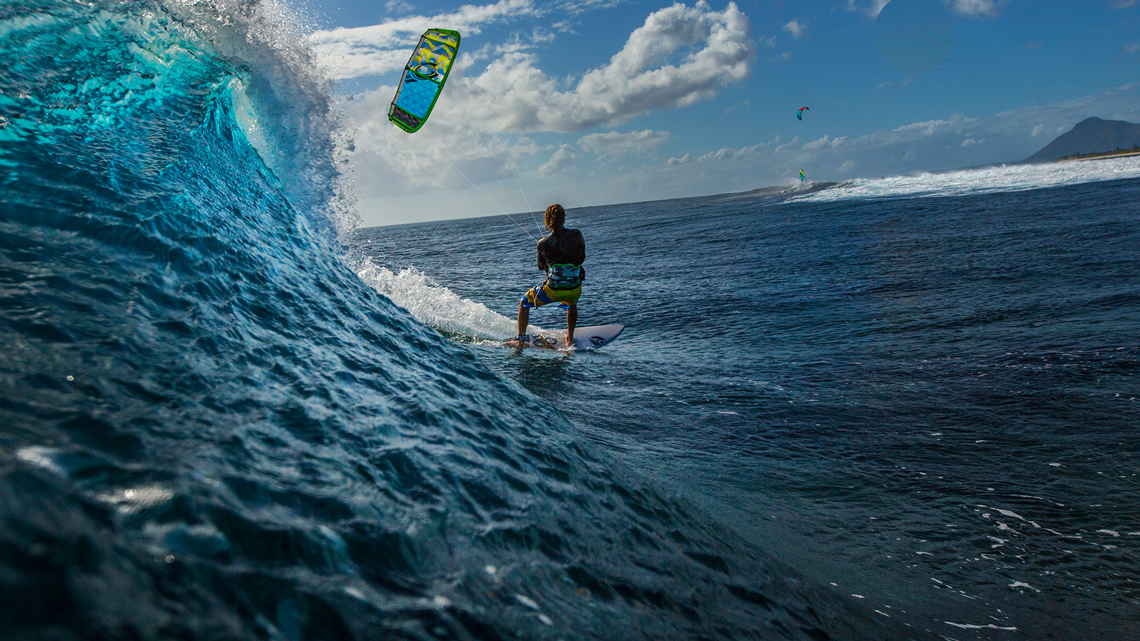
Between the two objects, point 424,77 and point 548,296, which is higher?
point 424,77

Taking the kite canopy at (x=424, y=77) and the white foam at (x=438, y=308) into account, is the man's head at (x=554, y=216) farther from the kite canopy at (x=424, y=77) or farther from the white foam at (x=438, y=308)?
the kite canopy at (x=424, y=77)

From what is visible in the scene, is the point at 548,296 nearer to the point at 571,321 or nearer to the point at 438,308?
the point at 571,321

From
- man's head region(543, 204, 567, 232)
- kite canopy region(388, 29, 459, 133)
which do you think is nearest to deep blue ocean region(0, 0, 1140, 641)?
man's head region(543, 204, 567, 232)

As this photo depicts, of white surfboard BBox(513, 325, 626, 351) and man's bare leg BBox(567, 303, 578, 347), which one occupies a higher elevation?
man's bare leg BBox(567, 303, 578, 347)

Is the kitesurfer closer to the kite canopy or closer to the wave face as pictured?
the kite canopy

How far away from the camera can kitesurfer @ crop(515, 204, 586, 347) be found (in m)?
8.60

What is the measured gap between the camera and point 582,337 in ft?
30.6

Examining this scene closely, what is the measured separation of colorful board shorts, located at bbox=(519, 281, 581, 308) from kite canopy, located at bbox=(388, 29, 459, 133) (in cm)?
379

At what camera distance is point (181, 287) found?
2.70 m

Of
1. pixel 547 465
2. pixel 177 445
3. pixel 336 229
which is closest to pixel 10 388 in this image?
pixel 177 445

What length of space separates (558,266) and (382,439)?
20.9 feet

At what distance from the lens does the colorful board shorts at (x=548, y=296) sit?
882cm

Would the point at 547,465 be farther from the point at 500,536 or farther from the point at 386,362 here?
the point at 386,362

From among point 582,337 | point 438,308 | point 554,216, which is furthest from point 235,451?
point 438,308
